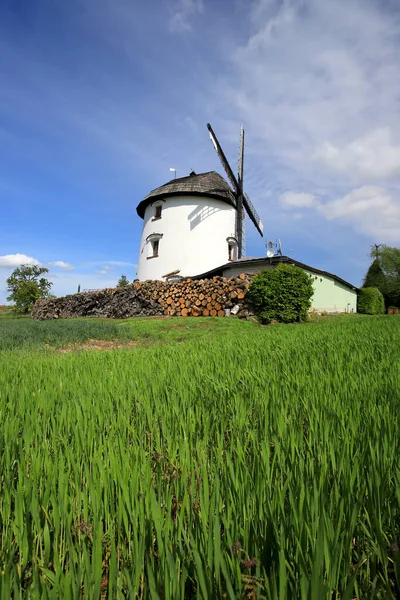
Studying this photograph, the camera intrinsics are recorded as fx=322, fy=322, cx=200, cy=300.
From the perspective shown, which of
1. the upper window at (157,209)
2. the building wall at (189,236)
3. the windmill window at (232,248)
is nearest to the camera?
the building wall at (189,236)

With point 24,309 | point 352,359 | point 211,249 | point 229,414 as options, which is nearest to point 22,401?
point 229,414

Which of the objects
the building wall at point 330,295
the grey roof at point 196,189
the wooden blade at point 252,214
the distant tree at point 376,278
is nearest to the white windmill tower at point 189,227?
the grey roof at point 196,189

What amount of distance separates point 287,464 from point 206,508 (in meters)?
0.49

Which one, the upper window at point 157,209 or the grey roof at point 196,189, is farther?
the upper window at point 157,209

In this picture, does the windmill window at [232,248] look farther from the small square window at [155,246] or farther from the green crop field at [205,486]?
the green crop field at [205,486]

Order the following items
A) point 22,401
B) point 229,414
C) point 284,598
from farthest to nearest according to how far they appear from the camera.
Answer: point 22,401 → point 229,414 → point 284,598

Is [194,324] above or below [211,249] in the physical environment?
below

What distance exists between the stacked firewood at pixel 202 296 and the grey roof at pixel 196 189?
920 centimetres

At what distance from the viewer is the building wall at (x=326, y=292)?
18641 millimetres

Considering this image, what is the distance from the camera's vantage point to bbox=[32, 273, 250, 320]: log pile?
50.3ft

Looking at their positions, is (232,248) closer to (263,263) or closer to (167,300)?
(263,263)

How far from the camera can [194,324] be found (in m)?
12.8

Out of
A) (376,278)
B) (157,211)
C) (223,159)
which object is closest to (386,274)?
(376,278)

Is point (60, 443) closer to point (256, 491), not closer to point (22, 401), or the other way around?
point (22, 401)
